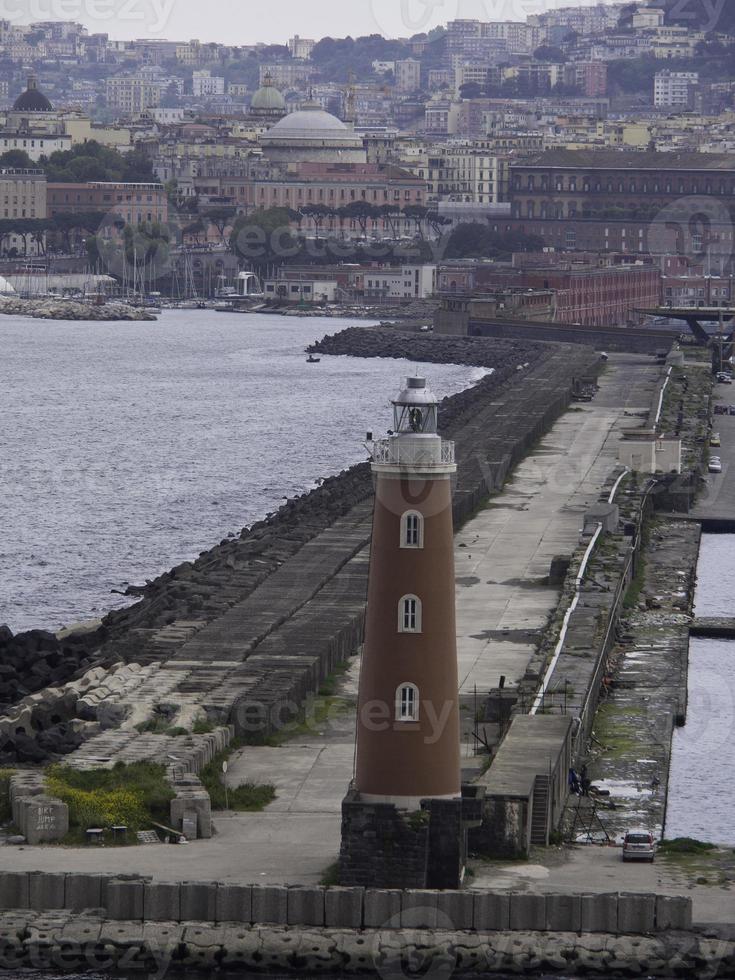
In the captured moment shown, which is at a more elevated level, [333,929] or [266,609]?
[333,929]

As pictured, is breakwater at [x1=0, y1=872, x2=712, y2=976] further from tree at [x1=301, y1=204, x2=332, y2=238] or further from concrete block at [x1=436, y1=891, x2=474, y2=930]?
tree at [x1=301, y1=204, x2=332, y2=238]

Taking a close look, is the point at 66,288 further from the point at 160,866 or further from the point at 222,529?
the point at 160,866

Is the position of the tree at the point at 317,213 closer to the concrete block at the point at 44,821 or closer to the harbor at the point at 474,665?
the harbor at the point at 474,665

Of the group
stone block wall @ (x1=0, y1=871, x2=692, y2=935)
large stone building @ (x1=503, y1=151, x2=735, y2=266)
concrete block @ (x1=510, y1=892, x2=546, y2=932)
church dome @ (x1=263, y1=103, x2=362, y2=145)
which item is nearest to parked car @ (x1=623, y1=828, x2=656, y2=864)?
stone block wall @ (x1=0, y1=871, x2=692, y2=935)

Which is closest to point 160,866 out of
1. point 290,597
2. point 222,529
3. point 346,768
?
point 346,768

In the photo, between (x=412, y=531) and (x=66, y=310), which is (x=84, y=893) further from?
(x=66, y=310)

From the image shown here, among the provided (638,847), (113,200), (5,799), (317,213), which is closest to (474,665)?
(638,847)
